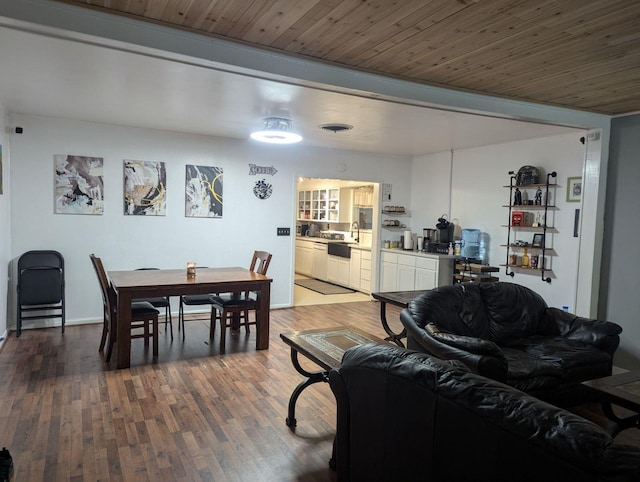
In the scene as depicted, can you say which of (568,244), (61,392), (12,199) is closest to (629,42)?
(568,244)

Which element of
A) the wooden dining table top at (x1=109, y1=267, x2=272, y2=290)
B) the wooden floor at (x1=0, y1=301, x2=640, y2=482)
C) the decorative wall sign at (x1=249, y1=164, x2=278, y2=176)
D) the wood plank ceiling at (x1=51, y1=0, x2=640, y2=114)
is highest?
the wood plank ceiling at (x1=51, y1=0, x2=640, y2=114)

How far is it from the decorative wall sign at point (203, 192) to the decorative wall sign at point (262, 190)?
0.54 m

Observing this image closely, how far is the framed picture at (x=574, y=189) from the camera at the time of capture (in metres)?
5.02

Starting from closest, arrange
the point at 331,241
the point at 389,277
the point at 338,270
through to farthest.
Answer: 1. the point at 389,277
2. the point at 338,270
3. the point at 331,241

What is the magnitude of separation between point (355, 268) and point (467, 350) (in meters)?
5.20

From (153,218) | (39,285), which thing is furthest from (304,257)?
(39,285)

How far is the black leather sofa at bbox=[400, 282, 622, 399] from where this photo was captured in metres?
2.96

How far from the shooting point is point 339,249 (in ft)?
28.0

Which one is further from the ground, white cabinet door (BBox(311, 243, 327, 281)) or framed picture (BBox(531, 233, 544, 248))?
framed picture (BBox(531, 233, 544, 248))

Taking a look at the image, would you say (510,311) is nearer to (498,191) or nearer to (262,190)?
(498,191)

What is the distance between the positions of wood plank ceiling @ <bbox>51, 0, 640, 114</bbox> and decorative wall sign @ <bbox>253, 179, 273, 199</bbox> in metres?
3.48

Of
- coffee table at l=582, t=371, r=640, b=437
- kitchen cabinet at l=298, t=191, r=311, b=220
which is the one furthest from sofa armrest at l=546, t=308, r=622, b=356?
kitchen cabinet at l=298, t=191, r=311, b=220

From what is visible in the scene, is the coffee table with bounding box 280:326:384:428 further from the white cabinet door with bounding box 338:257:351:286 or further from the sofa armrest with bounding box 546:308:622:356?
the white cabinet door with bounding box 338:257:351:286

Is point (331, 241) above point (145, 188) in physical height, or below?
below
